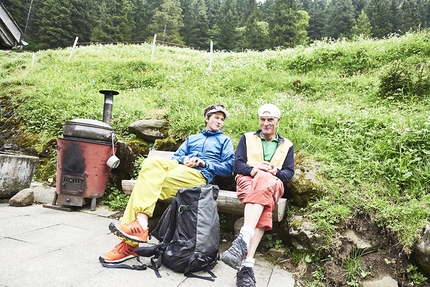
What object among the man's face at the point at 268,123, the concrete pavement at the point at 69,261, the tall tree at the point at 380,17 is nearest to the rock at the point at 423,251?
the concrete pavement at the point at 69,261

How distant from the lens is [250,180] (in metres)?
3.27

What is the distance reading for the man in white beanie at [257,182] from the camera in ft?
8.33

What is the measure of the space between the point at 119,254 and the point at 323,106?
191 inches

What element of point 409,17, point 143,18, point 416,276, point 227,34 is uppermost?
point 409,17

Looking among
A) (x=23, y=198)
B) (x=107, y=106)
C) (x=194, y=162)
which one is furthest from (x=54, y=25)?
(x=194, y=162)

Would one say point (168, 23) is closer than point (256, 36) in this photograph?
No

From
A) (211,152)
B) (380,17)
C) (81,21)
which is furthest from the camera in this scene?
(380,17)

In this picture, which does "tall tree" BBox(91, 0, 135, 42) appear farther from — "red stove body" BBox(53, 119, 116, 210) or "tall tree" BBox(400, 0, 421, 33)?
"red stove body" BBox(53, 119, 116, 210)

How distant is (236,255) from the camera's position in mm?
2455

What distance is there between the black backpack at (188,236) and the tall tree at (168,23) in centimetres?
4113

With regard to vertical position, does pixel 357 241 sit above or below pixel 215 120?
below

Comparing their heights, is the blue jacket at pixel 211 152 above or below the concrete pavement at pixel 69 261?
above

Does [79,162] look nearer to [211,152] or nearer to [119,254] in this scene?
[211,152]

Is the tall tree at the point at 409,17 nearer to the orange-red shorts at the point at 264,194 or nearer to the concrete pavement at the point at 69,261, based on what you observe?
the orange-red shorts at the point at 264,194
